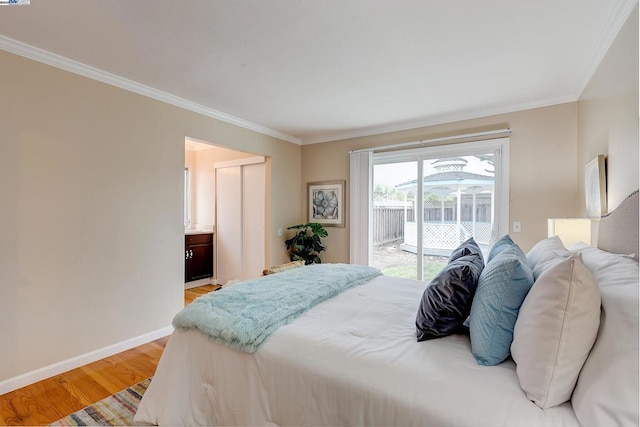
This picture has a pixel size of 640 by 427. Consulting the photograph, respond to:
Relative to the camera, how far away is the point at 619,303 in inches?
33.3

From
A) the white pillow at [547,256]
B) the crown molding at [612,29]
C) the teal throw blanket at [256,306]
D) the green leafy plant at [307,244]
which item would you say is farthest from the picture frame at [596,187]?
the green leafy plant at [307,244]

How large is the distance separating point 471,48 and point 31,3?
280 centimetres

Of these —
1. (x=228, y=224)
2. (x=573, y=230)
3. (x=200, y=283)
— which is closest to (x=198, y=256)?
(x=200, y=283)

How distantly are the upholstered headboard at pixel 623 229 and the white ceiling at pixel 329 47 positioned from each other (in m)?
1.16

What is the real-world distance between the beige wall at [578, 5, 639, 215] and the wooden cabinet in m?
4.94

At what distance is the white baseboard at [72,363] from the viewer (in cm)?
214

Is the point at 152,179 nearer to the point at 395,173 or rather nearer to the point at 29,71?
the point at 29,71

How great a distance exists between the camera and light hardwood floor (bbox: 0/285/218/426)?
6.20ft

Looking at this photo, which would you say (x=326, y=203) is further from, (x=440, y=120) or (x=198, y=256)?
(x=198, y=256)

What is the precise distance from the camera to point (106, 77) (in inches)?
102

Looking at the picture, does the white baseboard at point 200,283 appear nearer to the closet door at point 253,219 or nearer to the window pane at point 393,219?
the closet door at point 253,219

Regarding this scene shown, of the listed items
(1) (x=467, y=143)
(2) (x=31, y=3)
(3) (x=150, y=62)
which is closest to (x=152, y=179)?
(3) (x=150, y=62)

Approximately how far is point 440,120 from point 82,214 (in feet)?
12.8

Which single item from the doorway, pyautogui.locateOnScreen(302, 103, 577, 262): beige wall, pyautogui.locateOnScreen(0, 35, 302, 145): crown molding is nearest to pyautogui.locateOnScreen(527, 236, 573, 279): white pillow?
pyautogui.locateOnScreen(302, 103, 577, 262): beige wall
